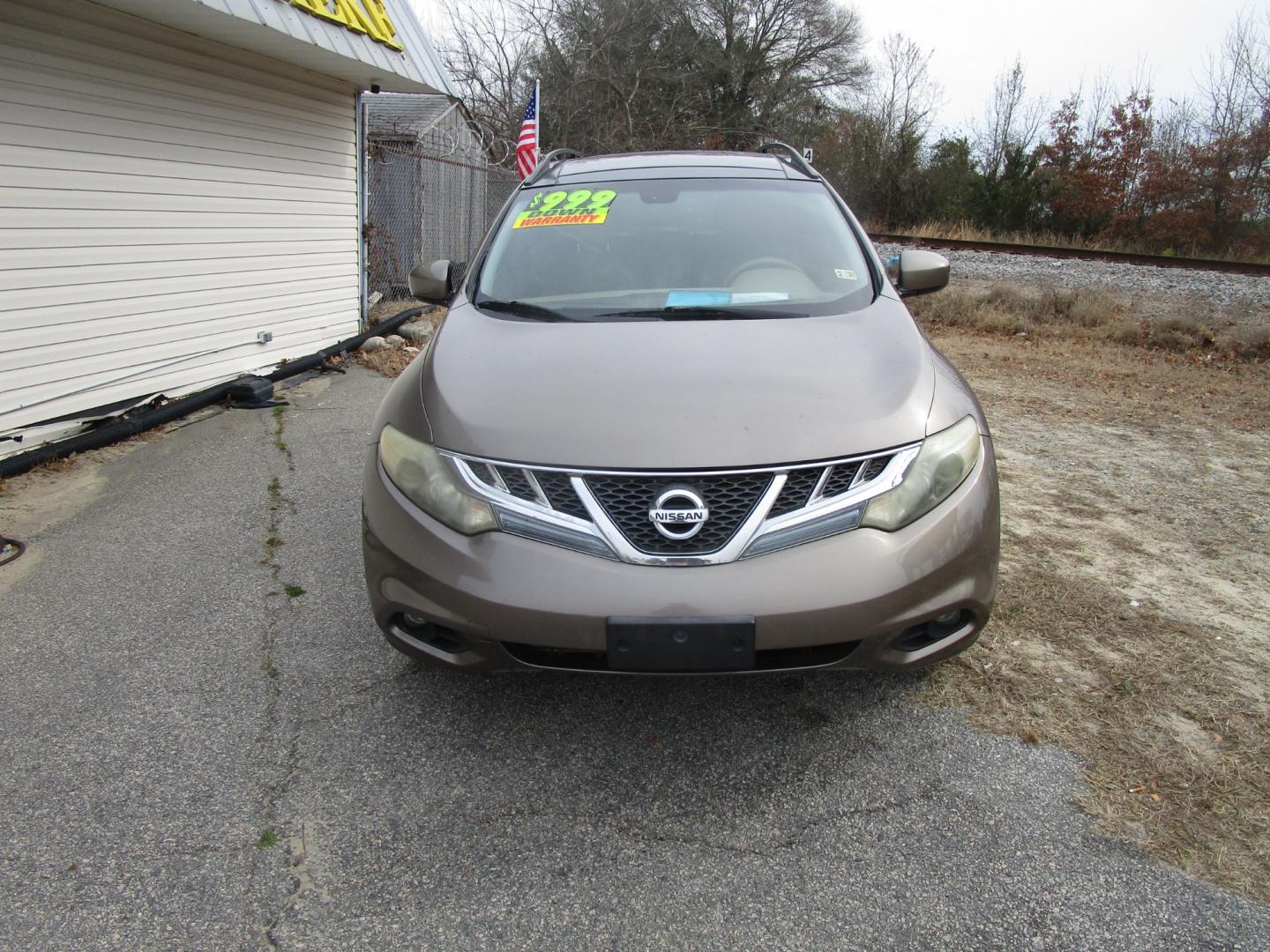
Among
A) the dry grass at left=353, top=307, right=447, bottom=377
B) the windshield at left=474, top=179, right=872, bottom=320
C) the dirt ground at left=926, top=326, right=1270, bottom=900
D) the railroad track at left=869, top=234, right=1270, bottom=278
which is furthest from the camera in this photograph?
the railroad track at left=869, top=234, right=1270, bottom=278

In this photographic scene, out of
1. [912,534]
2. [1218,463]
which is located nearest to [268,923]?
[912,534]

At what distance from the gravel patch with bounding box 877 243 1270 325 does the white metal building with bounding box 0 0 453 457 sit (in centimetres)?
777

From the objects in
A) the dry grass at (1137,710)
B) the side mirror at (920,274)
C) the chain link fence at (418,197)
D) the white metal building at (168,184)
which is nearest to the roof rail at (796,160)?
the side mirror at (920,274)

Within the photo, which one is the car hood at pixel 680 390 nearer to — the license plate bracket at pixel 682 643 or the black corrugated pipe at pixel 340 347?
the license plate bracket at pixel 682 643

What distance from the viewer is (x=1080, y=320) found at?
34.7ft

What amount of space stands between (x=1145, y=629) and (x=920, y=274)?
5.42 ft

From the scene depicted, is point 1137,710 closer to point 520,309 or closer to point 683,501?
point 683,501

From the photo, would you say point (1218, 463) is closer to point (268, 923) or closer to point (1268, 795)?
point (1268, 795)

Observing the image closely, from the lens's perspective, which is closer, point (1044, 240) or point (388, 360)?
point (388, 360)

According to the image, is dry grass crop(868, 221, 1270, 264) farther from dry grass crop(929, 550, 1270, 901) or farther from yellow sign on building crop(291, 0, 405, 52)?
dry grass crop(929, 550, 1270, 901)

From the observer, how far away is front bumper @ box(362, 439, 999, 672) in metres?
2.08

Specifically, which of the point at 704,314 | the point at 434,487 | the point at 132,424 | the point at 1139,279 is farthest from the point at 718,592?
the point at 1139,279

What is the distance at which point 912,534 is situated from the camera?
2197mm

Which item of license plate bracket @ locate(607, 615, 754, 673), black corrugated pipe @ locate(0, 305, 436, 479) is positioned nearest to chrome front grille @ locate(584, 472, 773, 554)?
license plate bracket @ locate(607, 615, 754, 673)
